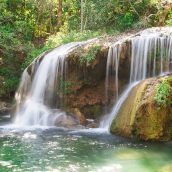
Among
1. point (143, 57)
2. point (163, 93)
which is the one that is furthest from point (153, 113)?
point (143, 57)

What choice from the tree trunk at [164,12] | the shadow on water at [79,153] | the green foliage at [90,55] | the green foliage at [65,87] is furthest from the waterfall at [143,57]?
the tree trunk at [164,12]

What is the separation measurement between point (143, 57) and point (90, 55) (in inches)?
74.7

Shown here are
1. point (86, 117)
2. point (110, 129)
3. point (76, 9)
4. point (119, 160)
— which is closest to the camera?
point (119, 160)

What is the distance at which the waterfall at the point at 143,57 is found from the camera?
13.5 metres

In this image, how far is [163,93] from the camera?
10.7 m

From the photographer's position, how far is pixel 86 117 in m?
14.3

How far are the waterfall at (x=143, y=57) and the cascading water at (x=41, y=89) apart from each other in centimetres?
196

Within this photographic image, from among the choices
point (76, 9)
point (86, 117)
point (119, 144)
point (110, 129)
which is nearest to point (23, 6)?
point (76, 9)

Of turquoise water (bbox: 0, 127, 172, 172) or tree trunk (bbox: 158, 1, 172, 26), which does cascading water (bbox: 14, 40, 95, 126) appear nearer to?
turquoise water (bbox: 0, 127, 172, 172)

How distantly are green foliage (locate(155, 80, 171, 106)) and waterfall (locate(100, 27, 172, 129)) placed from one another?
260 cm

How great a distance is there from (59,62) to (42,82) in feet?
3.64

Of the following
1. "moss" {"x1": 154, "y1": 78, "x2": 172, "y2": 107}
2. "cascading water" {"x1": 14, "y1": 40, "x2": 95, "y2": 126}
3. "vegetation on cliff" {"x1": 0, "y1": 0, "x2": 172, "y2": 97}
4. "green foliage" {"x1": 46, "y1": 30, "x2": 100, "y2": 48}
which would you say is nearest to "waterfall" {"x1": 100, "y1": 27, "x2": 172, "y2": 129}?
"cascading water" {"x1": 14, "y1": 40, "x2": 95, "y2": 126}

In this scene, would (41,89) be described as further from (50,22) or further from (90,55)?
(50,22)

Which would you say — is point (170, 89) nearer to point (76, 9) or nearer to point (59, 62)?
point (59, 62)
